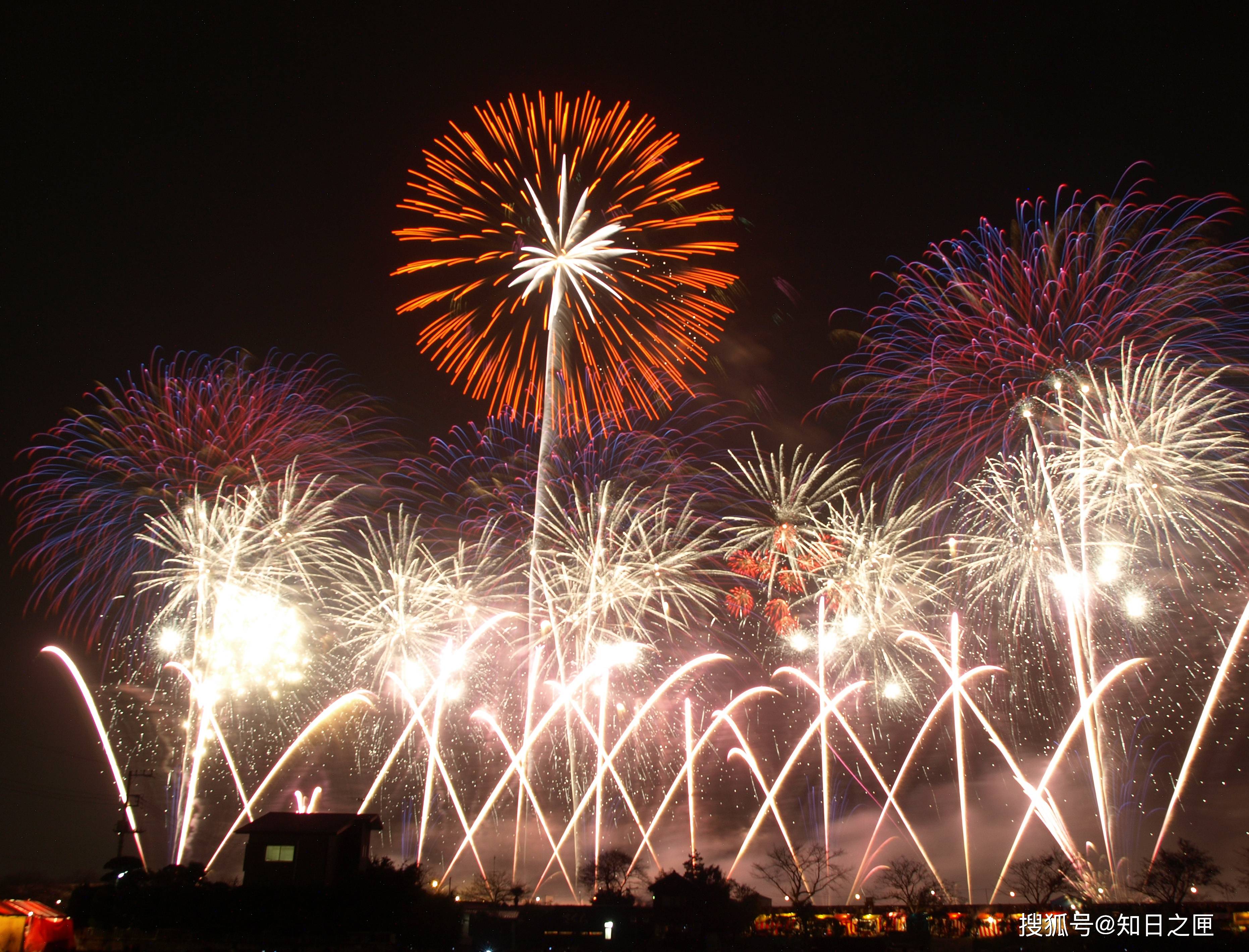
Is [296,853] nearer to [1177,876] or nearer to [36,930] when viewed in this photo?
[36,930]

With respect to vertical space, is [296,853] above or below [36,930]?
above

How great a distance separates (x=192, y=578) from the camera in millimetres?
35406

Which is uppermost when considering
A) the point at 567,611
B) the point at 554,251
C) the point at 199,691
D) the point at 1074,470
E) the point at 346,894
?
the point at 554,251

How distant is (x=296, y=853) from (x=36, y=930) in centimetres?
1062

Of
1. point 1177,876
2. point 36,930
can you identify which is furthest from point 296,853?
point 1177,876

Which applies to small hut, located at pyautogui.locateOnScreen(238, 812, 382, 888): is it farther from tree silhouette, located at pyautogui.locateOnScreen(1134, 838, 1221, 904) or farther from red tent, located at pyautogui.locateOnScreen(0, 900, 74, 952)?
tree silhouette, located at pyautogui.locateOnScreen(1134, 838, 1221, 904)

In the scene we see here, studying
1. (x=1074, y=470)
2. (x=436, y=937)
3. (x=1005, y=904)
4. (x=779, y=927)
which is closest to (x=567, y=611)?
(x=436, y=937)

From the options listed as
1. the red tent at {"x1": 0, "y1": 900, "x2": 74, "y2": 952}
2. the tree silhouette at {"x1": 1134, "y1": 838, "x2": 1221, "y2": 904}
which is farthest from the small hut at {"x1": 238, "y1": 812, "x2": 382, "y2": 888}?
the tree silhouette at {"x1": 1134, "y1": 838, "x2": 1221, "y2": 904}

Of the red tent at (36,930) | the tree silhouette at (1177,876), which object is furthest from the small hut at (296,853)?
the tree silhouette at (1177,876)

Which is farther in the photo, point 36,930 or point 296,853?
point 296,853

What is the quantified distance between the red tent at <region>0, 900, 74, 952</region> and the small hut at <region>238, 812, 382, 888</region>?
292 inches

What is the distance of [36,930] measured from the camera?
94.6ft

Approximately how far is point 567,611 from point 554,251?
15.1 m

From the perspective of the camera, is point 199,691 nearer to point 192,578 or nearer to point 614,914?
point 192,578
